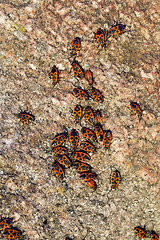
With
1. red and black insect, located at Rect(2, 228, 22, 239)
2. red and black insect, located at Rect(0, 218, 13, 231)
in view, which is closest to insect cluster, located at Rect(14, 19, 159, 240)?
red and black insect, located at Rect(2, 228, 22, 239)

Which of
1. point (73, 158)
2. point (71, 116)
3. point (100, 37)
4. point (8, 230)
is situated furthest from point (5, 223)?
point (100, 37)

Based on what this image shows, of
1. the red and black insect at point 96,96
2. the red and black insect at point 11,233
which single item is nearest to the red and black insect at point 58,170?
the red and black insect at point 11,233

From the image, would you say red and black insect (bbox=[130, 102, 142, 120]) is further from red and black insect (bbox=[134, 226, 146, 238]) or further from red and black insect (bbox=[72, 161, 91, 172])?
red and black insect (bbox=[134, 226, 146, 238])

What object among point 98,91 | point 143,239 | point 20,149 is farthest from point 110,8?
point 143,239

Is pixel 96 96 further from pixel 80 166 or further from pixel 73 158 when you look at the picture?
pixel 80 166

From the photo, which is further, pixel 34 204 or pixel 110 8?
pixel 110 8

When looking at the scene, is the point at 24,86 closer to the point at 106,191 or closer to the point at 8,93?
the point at 8,93
